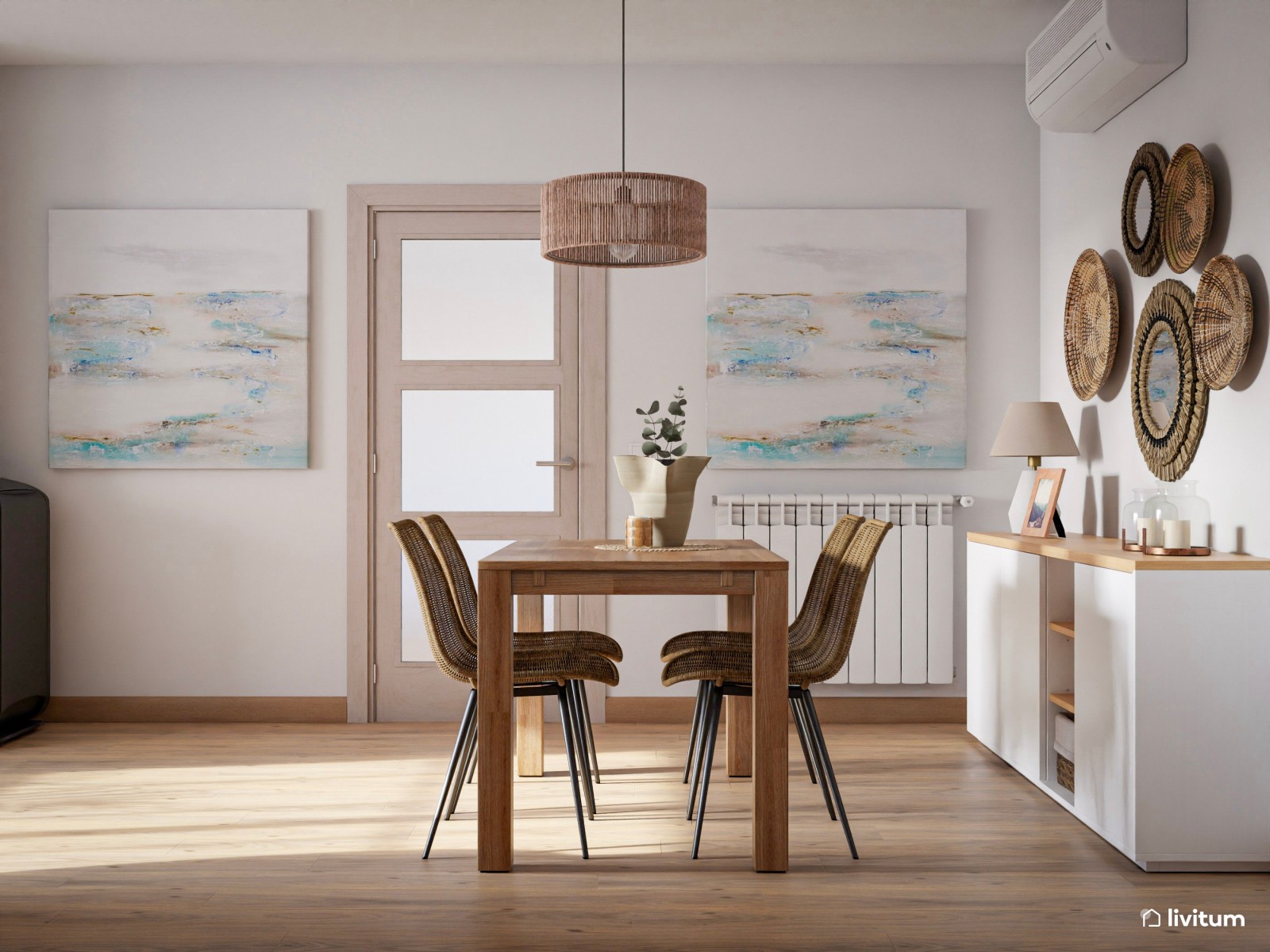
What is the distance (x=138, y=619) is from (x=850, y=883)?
3.32 m

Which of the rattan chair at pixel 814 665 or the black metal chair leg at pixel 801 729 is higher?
the rattan chair at pixel 814 665

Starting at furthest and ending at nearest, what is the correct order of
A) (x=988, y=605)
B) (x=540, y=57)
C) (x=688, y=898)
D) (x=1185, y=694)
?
(x=540, y=57), (x=988, y=605), (x=1185, y=694), (x=688, y=898)

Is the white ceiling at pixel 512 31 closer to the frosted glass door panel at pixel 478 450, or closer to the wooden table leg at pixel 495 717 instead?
the frosted glass door panel at pixel 478 450

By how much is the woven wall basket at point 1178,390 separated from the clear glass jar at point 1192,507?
0.19m

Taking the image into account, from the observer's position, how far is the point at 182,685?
4.38m

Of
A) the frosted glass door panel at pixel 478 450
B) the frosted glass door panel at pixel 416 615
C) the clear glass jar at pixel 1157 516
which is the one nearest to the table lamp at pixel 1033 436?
the clear glass jar at pixel 1157 516

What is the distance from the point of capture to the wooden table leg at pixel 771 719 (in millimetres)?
2568

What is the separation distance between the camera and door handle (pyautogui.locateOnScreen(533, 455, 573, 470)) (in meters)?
4.39

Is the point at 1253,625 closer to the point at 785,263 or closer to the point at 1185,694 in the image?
the point at 1185,694

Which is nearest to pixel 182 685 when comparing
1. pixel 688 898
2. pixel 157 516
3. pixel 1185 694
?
pixel 157 516

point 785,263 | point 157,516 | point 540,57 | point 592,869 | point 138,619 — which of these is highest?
point 540,57

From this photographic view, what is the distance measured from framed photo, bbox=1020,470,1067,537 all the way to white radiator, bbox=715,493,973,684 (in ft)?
1.94

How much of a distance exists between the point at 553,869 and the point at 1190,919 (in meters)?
1.52

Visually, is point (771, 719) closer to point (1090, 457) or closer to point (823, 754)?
point (823, 754)
